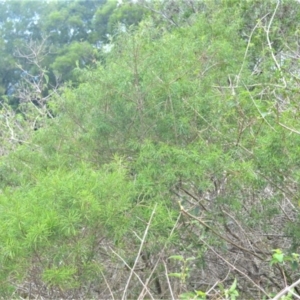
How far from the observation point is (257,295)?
118 inches

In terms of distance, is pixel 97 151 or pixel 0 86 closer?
pixel 97 151

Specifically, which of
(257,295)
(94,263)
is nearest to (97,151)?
(94,263)

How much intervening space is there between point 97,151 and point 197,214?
2.56ft

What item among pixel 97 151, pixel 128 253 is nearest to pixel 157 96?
pixel 97 151

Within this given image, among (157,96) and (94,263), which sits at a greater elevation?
(157,96)

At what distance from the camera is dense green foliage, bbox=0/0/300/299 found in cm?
239

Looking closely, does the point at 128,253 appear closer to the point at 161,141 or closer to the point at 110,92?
the point at 161,141

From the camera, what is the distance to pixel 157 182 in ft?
9.49

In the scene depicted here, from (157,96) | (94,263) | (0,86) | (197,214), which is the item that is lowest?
(0,86)

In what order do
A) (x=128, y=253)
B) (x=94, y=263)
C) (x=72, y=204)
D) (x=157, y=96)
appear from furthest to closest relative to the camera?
(x=157, y=96)
(x=128, y=253)
(x=94, y=263)
(x=72, y=204)

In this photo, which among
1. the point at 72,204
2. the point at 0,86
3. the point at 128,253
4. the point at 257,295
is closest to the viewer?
the point at 72,204

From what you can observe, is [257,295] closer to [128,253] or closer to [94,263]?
[128,253]

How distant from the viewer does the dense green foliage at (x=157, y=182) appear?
94.3 inches

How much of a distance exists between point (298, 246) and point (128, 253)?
0.93m
